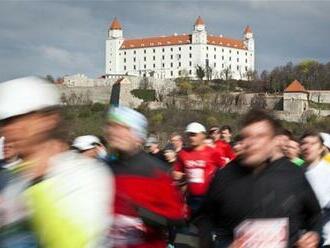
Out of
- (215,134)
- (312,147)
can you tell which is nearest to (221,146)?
(215,134)

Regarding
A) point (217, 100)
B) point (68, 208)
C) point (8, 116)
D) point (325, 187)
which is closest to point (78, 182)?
point (68, 208)

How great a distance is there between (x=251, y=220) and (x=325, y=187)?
2.42 m

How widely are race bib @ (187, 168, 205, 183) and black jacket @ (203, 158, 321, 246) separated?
15.2ft

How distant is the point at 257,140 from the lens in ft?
14.3

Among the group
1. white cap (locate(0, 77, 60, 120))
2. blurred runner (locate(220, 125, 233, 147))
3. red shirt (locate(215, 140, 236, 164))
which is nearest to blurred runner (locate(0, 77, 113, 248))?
white cap (locate(0, 77, 60, 120))

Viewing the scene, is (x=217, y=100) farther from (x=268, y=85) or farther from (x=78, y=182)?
(x=78, y=182)

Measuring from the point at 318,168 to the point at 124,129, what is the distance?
2.64 m

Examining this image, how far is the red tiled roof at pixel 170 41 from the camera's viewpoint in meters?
169

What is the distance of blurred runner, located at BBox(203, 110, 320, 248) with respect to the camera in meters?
4.32

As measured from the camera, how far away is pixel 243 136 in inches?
173

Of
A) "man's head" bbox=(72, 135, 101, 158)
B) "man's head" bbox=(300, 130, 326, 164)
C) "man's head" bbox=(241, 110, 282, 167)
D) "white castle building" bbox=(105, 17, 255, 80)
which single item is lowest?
"man's head" bbox=(72, 135, 101, 158)

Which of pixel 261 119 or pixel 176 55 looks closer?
pixel 261 119

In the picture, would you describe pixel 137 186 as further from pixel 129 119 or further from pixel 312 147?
pixel 312 147

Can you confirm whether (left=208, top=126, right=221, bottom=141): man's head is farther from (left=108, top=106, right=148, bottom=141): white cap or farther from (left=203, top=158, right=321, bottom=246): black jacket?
(left=203, top=158, right=321, bottom=246): black jacket
